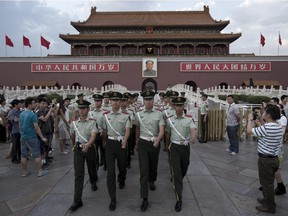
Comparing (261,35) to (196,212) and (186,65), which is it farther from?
(196,212)

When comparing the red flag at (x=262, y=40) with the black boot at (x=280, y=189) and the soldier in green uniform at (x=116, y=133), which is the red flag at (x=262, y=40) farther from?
the soldier in green uniform at (x=116, y=133)

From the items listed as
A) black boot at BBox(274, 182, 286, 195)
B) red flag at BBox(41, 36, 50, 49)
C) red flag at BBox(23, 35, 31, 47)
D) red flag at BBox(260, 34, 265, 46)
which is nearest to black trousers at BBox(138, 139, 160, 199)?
black boot at BBox(274, 182, 286, 195)

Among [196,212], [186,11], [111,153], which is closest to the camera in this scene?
[196,212]

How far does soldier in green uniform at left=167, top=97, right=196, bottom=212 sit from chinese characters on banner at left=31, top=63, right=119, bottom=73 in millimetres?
25262

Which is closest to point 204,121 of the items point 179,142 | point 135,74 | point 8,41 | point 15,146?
point 179,142

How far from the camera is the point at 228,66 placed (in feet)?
91.1

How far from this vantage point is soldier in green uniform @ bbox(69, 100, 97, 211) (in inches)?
138

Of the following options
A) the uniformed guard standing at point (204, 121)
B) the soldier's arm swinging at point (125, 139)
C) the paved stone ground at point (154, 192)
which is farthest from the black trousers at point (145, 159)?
the uniformed guard standing at point (204, 121)

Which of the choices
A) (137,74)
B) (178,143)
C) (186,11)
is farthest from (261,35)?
(178,143)

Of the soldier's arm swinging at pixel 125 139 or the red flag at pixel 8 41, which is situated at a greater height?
the red flag at pixel 8 41

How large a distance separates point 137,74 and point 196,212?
25590mm

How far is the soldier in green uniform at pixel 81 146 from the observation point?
3514 millimetres

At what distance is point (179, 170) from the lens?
11.5 feet

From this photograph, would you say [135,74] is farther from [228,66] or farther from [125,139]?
[125,139]
